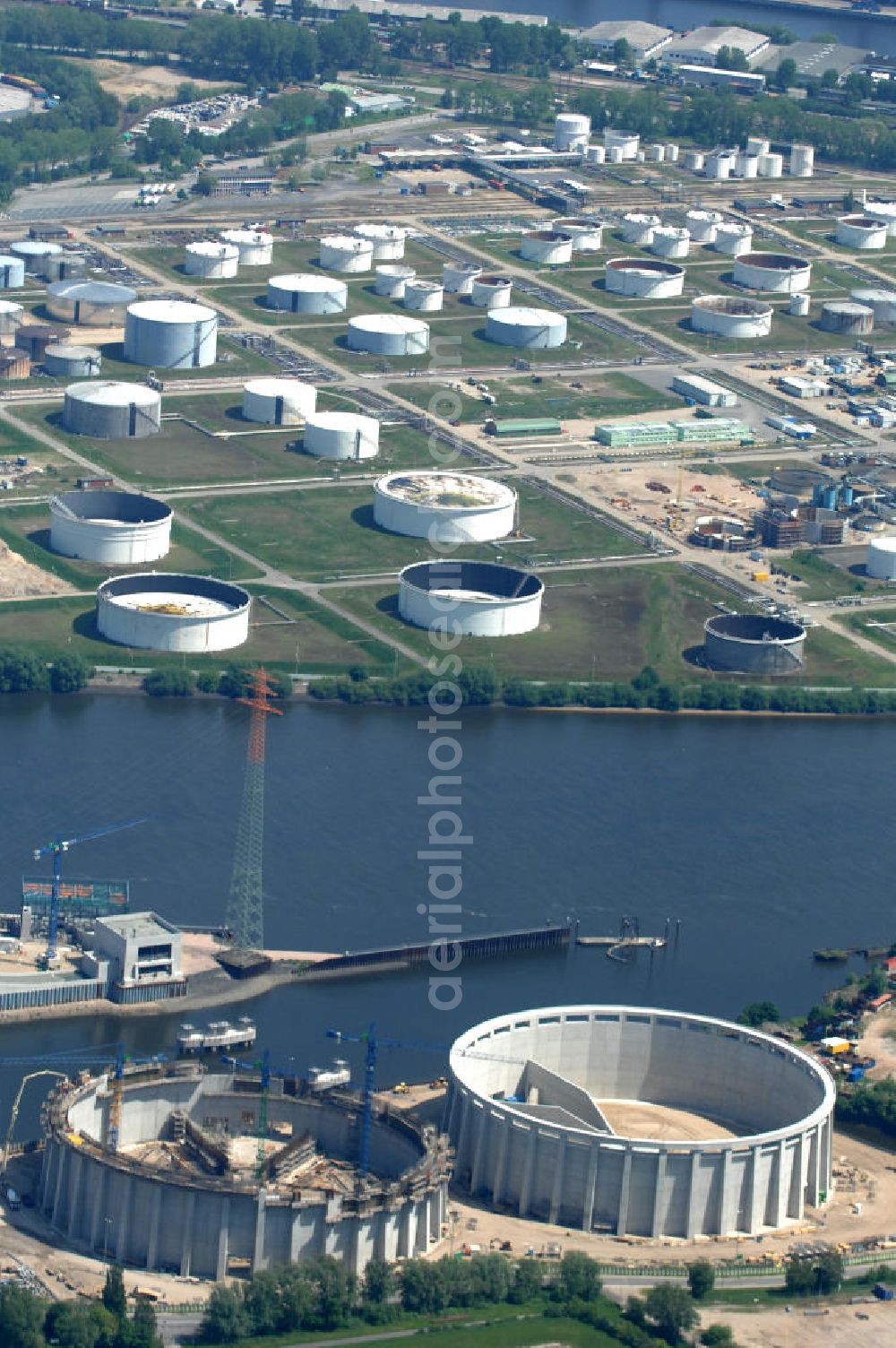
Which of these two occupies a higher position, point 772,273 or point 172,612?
point 772,273

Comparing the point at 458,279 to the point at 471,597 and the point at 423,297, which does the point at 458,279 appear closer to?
the point at 423,297

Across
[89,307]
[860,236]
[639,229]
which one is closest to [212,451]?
[89,307]

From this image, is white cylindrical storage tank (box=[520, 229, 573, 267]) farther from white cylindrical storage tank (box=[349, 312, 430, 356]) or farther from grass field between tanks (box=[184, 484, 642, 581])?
grass field between tanks (box=[184, 484, 642, 581])

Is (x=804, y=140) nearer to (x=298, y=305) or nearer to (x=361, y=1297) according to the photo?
(x=298, y=305)

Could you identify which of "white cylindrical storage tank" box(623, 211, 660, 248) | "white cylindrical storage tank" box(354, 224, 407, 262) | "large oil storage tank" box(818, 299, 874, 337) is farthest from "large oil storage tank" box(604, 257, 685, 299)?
"white cylindrical storage tank" box(354, 224, 407, 262)

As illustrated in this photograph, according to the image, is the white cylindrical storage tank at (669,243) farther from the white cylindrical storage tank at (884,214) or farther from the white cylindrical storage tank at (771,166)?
the white cylindrical storage tank at (771,166)

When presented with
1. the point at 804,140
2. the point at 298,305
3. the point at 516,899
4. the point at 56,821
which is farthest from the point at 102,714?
the point at 804,140

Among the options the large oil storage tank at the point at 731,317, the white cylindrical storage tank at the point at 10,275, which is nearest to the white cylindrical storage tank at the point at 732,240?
the large oil storage tank at the point at 731,317
